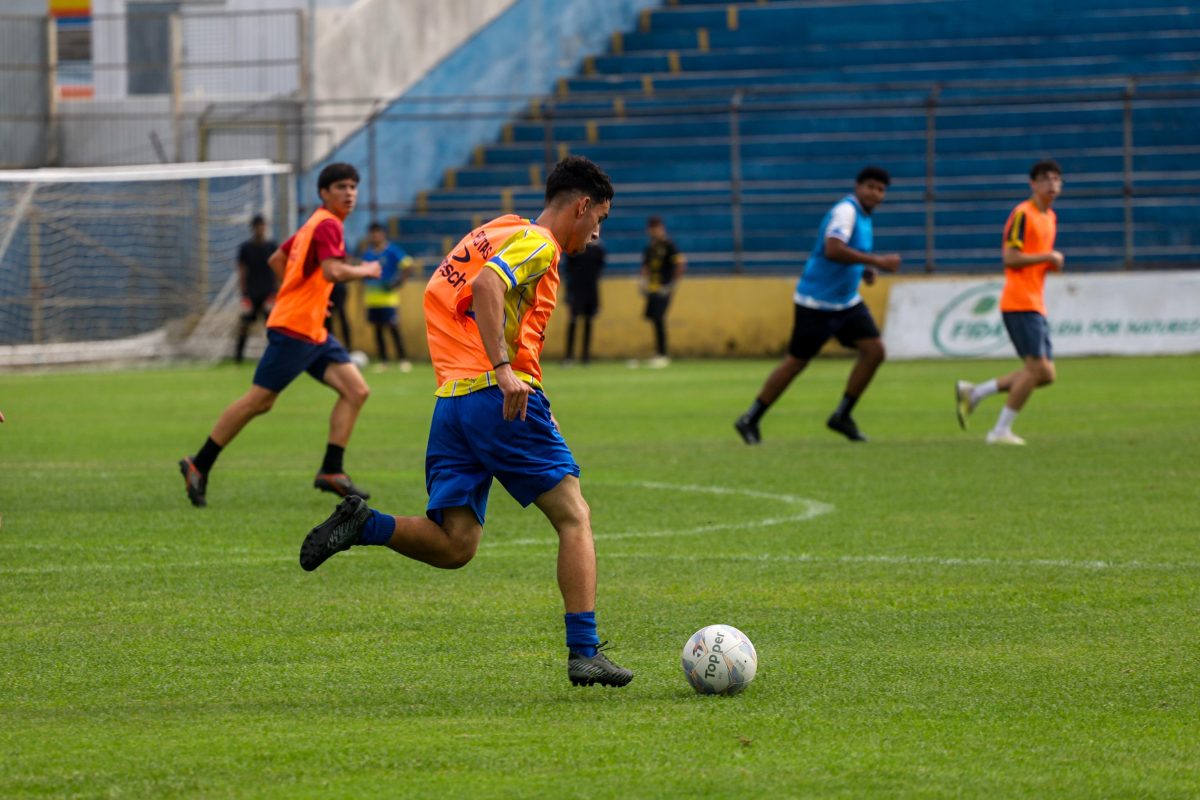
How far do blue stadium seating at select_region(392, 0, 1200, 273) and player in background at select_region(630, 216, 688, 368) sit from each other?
7.13 ft

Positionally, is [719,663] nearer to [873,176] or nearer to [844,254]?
[844,254]

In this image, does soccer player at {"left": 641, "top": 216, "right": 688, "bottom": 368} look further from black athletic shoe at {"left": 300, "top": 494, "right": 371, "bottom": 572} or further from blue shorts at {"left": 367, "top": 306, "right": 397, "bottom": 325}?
black athletic shoe at {"left": 300, "top": 494, "right": 371, "bottom": 572}

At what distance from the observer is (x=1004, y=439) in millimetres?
14227

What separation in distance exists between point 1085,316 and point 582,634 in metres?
20.9

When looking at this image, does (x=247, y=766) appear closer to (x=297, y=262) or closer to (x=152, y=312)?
Result: (x=297, y=262)

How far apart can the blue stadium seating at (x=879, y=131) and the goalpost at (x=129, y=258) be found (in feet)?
11.6

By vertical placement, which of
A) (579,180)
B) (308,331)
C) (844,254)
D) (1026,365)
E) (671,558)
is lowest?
(671,558)

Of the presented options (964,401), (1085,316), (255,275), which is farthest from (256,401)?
(1085,316)

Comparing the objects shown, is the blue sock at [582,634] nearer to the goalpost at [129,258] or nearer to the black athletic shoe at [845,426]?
the black athletic shoe at [845,426]

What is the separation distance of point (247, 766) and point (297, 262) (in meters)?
6.78

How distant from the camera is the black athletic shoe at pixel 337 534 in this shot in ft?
20.1

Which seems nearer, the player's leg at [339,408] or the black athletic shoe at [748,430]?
the player's leg at [339,408]

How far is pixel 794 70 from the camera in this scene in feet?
107

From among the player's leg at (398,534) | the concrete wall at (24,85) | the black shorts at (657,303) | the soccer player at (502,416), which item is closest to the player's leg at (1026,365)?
the soccer player at (502,416)
